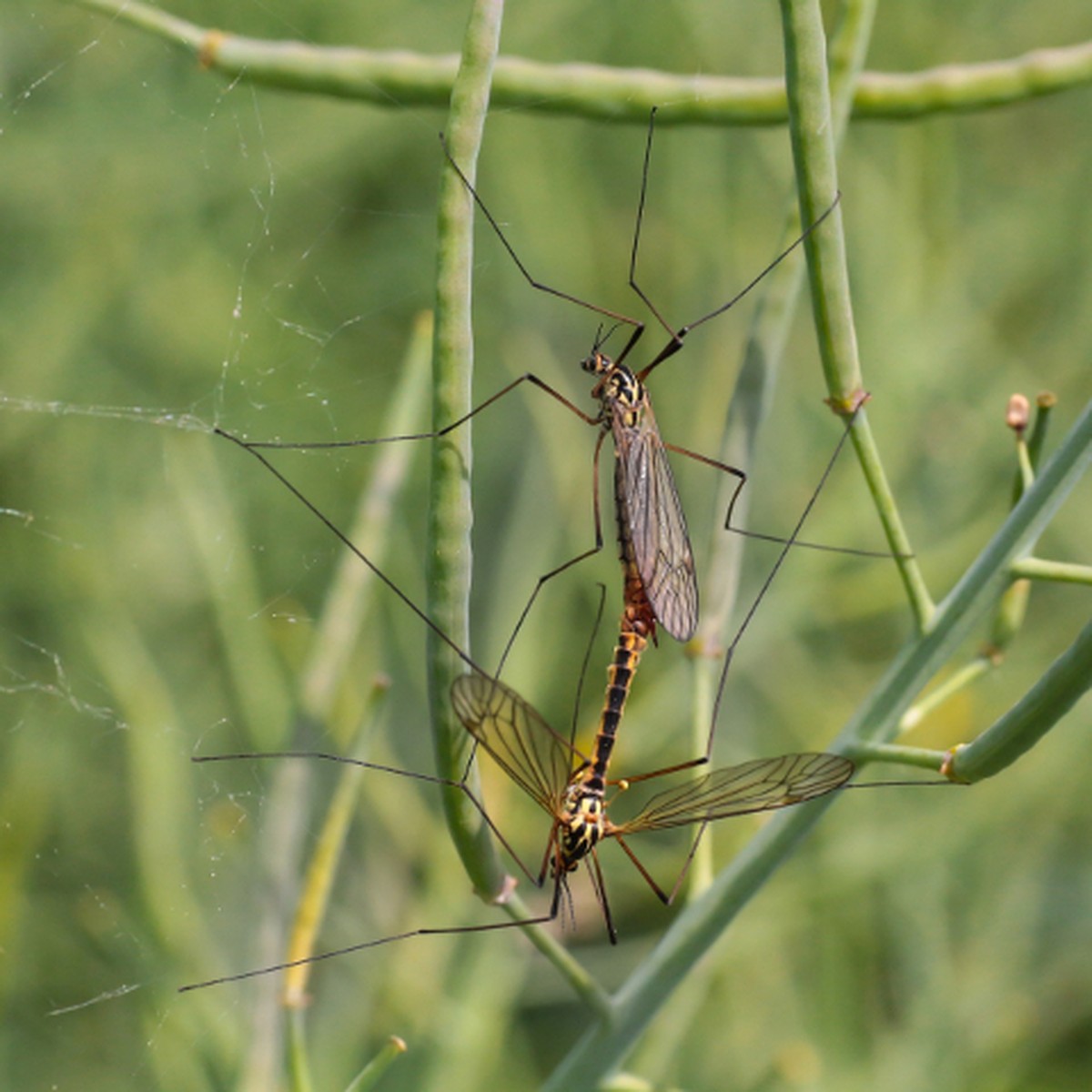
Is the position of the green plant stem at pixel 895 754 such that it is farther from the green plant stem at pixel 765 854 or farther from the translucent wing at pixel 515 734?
the translucent wing at pixel 515 734

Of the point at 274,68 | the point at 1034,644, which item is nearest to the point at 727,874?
the point at 274,68

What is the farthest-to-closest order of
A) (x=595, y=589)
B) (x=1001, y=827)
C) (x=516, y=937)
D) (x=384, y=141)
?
1. (x=384, y=141)
2. (x=595, y=589)
3. (x=1001, y=827)
4. (x=516, y=937)

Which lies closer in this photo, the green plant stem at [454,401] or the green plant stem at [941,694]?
the green plant stem at [454,401]

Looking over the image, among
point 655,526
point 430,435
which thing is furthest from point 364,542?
point 655,526

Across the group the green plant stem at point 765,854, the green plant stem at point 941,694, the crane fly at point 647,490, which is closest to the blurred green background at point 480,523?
the crane fly at point 647,490

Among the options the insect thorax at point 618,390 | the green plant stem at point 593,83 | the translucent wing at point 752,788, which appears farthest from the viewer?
the insect thorax at point 618,390

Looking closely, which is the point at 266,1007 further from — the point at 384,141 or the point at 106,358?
the point at 384,141
